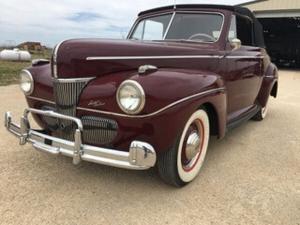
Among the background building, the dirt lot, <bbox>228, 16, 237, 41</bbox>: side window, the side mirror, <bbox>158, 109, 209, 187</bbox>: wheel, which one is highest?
the background building

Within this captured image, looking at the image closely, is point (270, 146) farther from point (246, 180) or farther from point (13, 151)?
point (13, 151)

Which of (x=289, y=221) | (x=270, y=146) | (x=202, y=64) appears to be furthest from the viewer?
(x=270, y=146)

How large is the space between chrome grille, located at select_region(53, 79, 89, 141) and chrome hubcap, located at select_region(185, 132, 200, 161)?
42.0 inches

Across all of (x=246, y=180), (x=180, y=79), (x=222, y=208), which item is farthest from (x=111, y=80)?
(x=246, y=180)

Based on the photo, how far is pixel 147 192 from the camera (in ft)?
10.3

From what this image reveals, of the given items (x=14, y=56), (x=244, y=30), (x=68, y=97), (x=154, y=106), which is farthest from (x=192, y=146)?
(x=14, y=56)

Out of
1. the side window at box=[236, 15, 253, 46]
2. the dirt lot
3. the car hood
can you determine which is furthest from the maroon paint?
the side window at box=[236, 15, 253, 46]

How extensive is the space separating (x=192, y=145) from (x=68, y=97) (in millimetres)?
1230

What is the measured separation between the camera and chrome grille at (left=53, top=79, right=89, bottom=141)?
302cm

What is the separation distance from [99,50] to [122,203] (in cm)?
136

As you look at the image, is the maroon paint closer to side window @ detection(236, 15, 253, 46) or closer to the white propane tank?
side window @ detection(236, 15, 253, 46)

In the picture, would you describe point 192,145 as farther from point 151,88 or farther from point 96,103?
point 96,103

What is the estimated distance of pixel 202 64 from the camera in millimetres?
3682

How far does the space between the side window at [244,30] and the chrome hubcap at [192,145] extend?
6.83 ft
